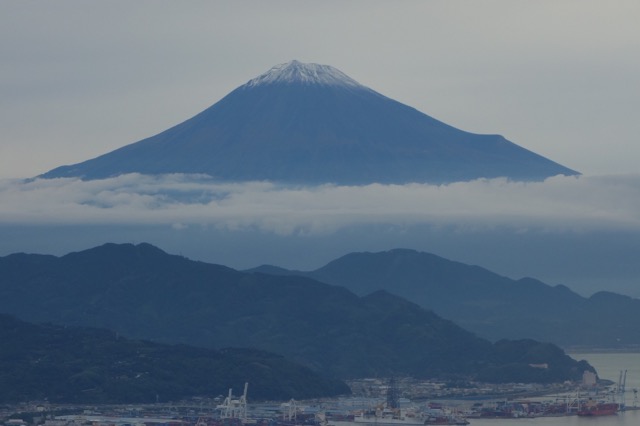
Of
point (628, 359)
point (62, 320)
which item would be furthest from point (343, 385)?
point (628, 359)

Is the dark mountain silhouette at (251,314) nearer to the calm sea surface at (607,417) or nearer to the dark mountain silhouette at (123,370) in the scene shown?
the calm sea surface at (607,417)

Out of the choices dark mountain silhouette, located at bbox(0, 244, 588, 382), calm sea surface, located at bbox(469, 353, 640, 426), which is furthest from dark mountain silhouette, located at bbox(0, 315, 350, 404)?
dark mountain silhouette, located at bbox(0, 244, 588, 382)

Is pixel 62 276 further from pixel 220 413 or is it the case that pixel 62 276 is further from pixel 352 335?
pixel 220 413

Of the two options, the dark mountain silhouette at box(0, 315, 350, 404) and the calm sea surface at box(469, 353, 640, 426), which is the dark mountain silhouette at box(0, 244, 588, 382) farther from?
the dark mountain silhouette at box(0, 315, 350, 404)

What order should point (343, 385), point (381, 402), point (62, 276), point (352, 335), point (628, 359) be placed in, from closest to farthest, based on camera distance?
point (381, 402)
point (343, 385)
point (352, 335)
point (62, 276)
point (628, 359)

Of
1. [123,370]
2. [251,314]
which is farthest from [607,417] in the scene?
[251,314]

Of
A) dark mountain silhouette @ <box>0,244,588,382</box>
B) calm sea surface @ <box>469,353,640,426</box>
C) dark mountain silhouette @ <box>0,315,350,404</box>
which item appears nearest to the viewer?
calm sea surface @ <box>469,353,640,426</box>
